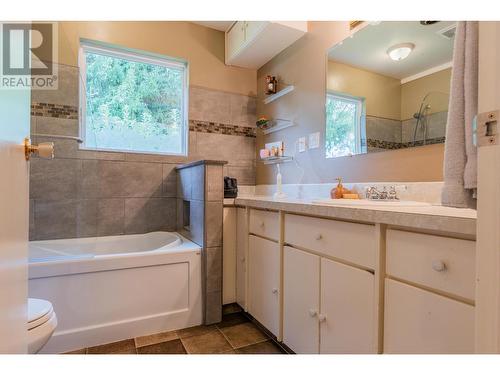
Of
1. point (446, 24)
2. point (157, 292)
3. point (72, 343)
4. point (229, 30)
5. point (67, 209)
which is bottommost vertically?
point (72, 343)

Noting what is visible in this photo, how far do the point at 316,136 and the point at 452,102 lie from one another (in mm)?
1470

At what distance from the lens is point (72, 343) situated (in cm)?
153

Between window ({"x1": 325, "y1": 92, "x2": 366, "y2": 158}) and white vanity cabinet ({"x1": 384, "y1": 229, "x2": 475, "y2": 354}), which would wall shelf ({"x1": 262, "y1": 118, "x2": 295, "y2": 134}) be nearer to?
window ({"x1": 325, "y1": 92, "x2": 366, "y2": 158})

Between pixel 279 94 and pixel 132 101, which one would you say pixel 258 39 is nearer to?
pixel 279 94

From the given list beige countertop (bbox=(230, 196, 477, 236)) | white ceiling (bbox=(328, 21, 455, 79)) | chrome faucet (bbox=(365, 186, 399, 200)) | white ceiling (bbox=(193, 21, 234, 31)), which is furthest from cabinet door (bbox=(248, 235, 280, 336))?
white ceiling (bbox=(193, 21, 234, 31))

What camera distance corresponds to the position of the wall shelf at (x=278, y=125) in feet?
7.81

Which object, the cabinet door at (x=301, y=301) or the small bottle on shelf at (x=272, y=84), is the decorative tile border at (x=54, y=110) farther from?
the cabinet door at (x=301, y=301)

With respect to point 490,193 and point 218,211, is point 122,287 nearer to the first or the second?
point 218,211

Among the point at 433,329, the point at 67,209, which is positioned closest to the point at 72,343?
the point at 67,209

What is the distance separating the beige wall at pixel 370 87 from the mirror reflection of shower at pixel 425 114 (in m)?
0.12

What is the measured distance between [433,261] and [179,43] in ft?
8.90

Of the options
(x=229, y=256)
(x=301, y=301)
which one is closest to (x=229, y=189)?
(x=229, y=256)

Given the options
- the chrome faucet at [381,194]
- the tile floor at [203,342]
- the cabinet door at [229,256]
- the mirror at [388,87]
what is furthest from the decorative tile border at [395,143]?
the tile floor at [203,342]

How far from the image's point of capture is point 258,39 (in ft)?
7.40
